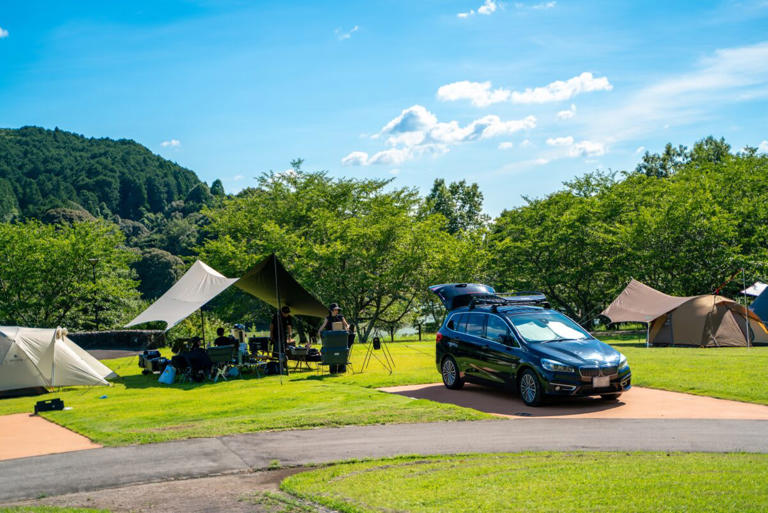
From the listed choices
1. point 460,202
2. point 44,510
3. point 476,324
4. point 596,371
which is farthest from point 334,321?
point 460,202

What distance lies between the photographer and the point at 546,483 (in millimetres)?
6117

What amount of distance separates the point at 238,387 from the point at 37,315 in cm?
2376

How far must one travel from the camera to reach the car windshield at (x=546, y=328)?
1181cm

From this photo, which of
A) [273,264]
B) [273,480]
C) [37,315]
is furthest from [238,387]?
[37,315]

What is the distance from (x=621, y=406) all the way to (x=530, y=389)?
150 centimetres

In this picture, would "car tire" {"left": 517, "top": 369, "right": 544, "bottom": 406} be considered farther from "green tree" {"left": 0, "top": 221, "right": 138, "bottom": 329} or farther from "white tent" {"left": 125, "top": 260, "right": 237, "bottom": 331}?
"green tree" {"left": 0, "top": 221, "right": 138, "bottom": 329}

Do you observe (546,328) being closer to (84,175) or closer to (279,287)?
(279,287)

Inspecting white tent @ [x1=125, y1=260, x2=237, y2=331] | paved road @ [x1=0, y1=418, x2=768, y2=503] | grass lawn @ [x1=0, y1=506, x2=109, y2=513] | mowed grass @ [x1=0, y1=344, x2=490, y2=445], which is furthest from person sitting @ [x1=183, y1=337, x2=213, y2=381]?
grass lawn @ [x1=0, y1=506, x2=109, y2=513]

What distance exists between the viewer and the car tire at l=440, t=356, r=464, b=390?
13109 mm

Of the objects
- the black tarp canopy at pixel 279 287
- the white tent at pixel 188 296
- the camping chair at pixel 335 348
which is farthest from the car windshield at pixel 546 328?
the white tent at pixel 188 296

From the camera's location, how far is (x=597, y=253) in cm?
3634

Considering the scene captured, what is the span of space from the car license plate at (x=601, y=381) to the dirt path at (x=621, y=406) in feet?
1.26

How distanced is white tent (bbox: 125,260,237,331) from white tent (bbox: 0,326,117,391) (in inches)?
61.6

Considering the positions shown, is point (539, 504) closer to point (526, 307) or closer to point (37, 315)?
point (526, 307)
